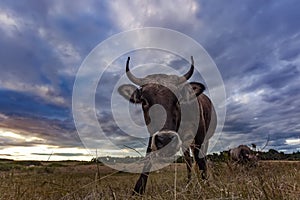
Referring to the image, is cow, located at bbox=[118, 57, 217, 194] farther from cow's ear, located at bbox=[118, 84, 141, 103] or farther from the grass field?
the grass field

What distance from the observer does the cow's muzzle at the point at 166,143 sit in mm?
5832

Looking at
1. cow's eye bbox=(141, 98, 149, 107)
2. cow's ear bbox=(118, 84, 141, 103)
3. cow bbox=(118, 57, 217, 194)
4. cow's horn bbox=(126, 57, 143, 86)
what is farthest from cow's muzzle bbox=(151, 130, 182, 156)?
cow's horn bbox=(126, 57, 143, 86)

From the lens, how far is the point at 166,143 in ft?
19.5

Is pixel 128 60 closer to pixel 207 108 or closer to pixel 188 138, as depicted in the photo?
pixel 188 138

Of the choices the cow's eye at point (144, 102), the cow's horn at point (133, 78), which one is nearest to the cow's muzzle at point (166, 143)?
the cow's eye at point (144, 102)

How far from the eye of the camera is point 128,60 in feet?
26.4

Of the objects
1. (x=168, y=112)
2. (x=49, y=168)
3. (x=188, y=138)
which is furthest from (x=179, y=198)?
(x=49, y=168)

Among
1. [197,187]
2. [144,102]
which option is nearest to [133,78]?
[144,102]

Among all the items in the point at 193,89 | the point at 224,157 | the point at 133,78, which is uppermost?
the point at 133,78

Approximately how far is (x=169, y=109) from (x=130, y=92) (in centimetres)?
171

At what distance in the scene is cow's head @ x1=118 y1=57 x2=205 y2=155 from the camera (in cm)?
608

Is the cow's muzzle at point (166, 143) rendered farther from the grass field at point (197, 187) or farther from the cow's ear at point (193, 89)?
the cow's ear at point (193, 89)

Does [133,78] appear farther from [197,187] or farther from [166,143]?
[197,187]

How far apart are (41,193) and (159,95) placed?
9.86 ft
